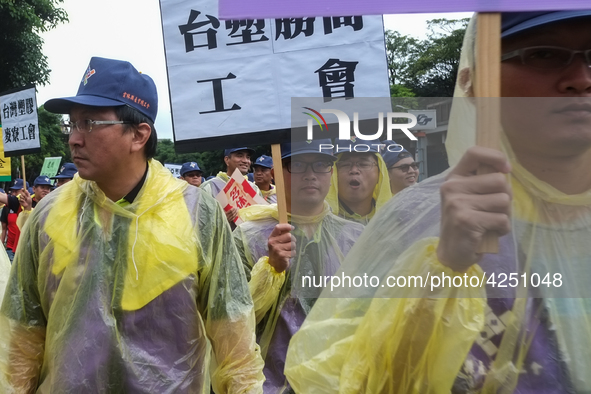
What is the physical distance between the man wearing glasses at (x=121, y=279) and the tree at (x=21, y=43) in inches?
780

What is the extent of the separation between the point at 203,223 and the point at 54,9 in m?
22.9

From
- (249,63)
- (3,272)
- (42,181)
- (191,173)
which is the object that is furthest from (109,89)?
(42,181)

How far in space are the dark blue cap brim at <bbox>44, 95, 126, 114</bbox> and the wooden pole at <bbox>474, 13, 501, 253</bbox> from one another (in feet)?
5.54

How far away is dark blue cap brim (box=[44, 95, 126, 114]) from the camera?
8.02 ft

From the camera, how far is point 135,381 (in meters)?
2.23

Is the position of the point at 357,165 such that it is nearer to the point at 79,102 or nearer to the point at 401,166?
the point at 401,166

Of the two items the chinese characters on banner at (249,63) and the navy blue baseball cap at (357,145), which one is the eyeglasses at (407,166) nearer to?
the navy blue baseball cap at (357,145)

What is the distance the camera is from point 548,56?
1.38 m

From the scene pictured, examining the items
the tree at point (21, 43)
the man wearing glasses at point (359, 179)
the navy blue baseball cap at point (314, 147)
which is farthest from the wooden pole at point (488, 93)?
the tree at point (21, 43)

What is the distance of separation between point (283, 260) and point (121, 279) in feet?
3.06

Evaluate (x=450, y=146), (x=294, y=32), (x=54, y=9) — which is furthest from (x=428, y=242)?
(x=54, y=9)

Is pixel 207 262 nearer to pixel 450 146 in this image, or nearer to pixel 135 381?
pixel 135 381

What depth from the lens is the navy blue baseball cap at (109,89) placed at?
2.49 meters

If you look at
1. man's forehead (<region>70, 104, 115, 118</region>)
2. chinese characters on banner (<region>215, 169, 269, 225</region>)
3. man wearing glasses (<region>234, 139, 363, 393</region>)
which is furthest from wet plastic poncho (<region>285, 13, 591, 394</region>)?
chinese characters on banner (<region>215, 169, 269, 225</region>)
